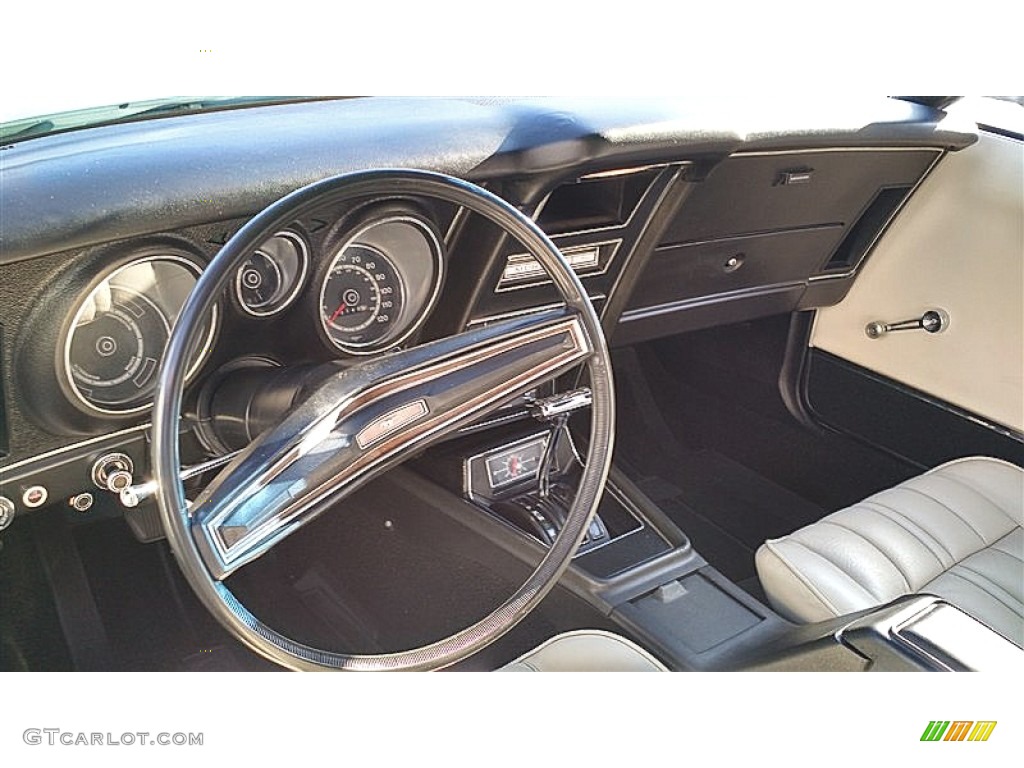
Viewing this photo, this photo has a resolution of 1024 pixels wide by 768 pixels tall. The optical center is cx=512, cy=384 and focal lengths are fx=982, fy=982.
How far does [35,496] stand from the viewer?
1137 millimetres

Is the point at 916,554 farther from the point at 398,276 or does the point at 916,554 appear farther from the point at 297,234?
the point at 297,234

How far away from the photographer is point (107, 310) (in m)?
1.06

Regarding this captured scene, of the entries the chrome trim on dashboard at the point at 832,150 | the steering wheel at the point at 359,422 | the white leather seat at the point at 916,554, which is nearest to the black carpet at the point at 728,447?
the white leather seat at the point at 916,554

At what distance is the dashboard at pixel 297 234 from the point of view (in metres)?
1.01

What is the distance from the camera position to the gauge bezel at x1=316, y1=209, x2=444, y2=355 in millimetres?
1193

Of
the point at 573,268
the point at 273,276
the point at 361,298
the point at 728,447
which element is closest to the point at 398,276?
the point at 361,298

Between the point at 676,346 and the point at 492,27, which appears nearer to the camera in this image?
the point at 492,27

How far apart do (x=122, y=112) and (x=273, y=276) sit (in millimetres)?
245
